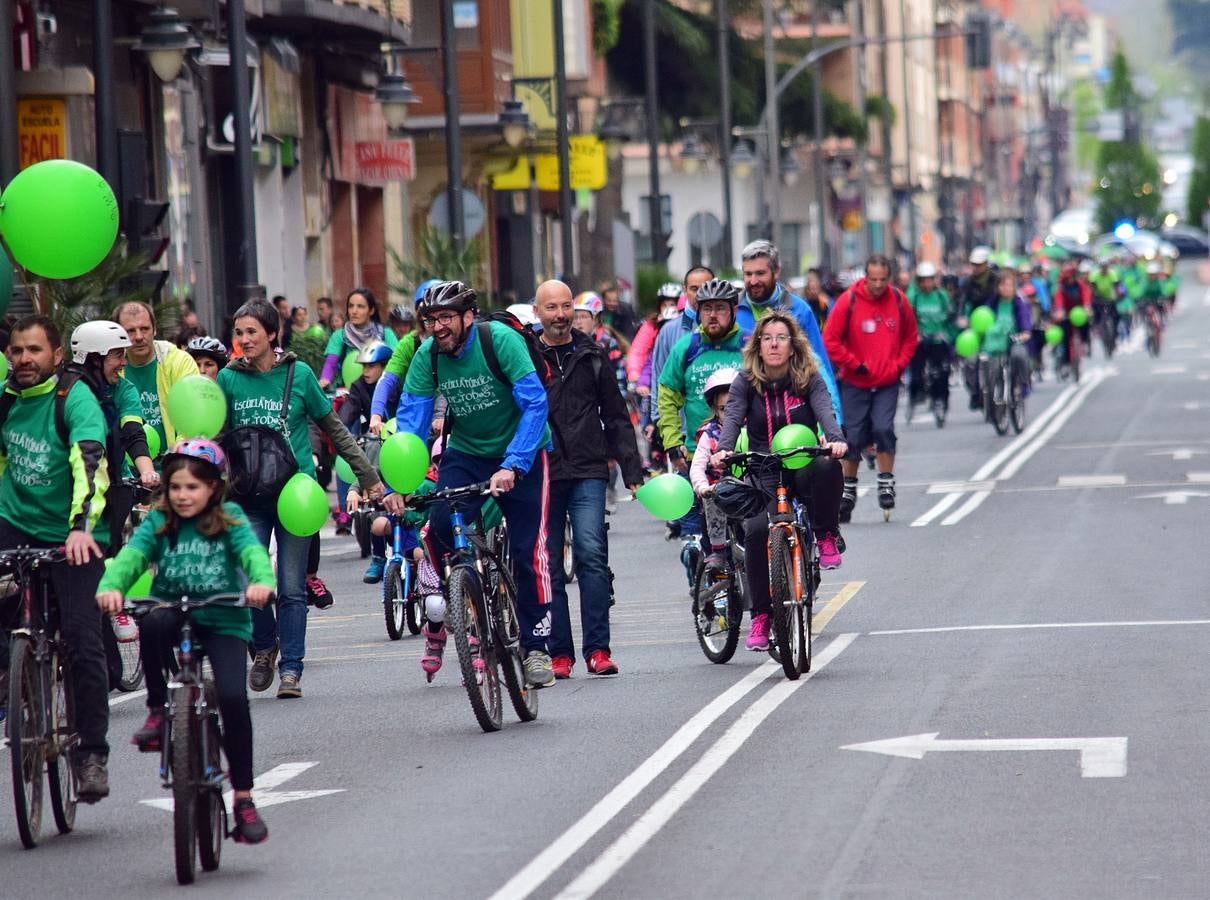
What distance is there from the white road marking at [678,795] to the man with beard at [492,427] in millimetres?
1016

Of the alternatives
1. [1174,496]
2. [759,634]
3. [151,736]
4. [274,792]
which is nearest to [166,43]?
[1174,496]

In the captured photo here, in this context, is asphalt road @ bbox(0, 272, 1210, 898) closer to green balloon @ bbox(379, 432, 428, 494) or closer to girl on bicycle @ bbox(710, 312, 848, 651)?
girl on bicycle @ bbox(710, 312, 848, 651)

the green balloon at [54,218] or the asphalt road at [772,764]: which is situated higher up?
the green balloon at [54,218]

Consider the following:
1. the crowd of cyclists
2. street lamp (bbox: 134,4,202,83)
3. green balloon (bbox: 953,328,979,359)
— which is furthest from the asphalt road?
green balloon (bbox: 953,328,979,359)

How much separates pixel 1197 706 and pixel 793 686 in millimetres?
1868

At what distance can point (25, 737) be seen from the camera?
30.4 feet

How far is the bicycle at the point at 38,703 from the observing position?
9.20 m

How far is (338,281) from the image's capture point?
130 feet

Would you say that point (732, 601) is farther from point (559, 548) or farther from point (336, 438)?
point (336, 438)

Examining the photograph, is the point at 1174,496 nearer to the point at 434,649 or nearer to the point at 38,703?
the point at 434,649

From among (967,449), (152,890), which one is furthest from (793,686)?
(967,449)

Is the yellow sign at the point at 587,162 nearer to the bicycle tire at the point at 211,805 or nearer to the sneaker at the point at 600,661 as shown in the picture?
the sneaker at the point at 600,661

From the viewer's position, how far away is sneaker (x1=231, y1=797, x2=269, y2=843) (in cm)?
866

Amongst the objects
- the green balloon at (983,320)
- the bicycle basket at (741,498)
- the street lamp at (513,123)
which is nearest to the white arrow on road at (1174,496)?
the green balloon at (983,320)
